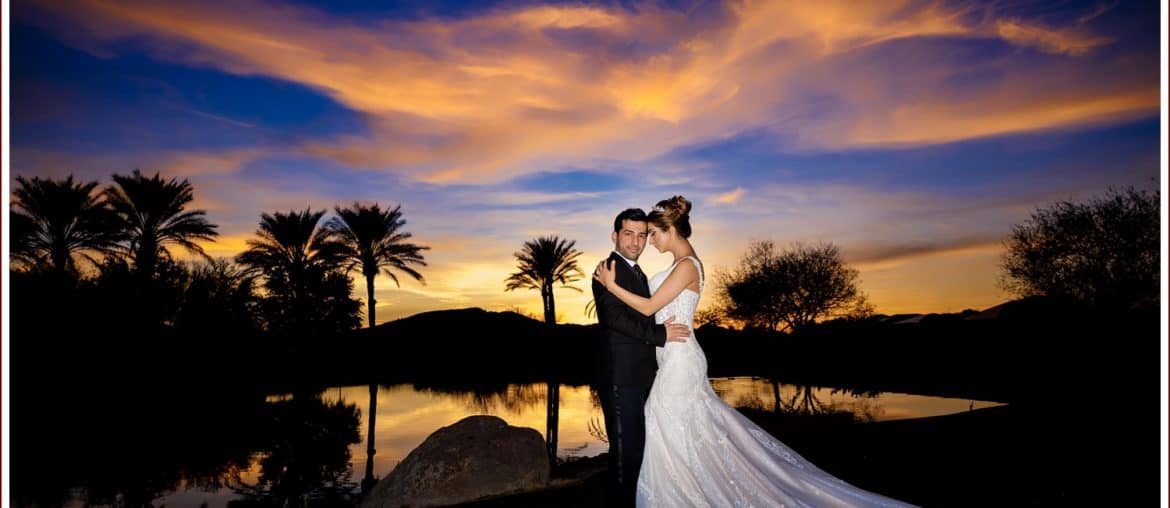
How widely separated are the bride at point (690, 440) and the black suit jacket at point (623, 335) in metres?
0.15

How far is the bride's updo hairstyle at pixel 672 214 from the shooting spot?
19.3 feet

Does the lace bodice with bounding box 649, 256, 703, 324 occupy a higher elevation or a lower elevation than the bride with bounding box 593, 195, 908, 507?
higher

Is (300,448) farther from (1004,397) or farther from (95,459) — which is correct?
(1004,397)

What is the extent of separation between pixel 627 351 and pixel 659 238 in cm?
102

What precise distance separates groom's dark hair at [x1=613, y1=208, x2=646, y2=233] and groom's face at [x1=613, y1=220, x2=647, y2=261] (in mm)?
25

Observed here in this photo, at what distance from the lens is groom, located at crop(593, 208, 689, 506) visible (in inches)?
220

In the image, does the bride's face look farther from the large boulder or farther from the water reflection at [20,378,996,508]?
the water reflection at [20,378,996,508]

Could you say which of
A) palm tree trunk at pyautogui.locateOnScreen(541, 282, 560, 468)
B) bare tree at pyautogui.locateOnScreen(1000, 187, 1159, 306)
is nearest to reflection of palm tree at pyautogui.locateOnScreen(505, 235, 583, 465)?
palm tree trunk at pyautogui.locateOnScreen(541, 282, 560, 468)

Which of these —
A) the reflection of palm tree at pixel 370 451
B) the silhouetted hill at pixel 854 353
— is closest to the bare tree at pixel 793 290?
the silhouetted hill at pixel 854 353

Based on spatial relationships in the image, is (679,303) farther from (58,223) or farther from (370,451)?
(58,223)

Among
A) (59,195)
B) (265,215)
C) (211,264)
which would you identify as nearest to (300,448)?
(59,195)

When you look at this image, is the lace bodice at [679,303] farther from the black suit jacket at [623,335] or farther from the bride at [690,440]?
the black suit jacket at [623,335]

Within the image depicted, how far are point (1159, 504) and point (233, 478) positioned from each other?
15.9 metres

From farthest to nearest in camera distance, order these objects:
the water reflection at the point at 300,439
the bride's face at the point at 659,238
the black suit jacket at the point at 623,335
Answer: the water reflection at the point at 300,439 < the bride's face at the point at 659,238 < the black suit jacket at the point at 623,335
